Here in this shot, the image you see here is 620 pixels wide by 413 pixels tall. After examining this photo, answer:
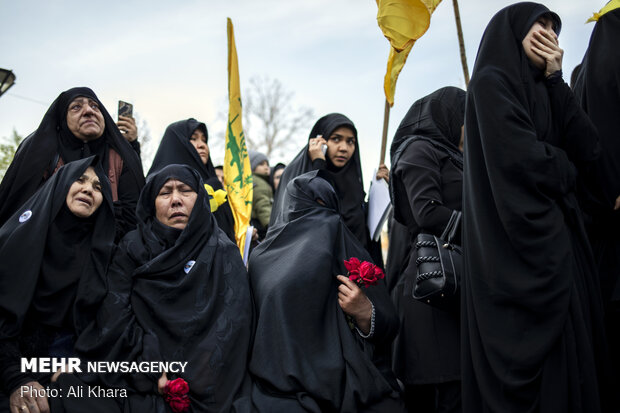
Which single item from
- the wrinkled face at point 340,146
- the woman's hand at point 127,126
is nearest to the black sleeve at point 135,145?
the woman's hand at point 127,126

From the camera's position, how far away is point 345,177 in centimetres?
446

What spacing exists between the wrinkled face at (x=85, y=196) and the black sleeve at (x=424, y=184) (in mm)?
1721

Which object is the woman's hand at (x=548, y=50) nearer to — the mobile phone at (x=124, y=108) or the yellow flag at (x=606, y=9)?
the yellow flag at (x=606, y=9)

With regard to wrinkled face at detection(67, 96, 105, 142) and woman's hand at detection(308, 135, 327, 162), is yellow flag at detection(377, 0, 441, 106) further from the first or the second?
wrinkled face at detection(67, 96, 105, 142)

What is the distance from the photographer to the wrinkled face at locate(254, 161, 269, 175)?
7.04 meters

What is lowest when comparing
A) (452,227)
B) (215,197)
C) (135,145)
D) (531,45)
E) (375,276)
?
(375,276)

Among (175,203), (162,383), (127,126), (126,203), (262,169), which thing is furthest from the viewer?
(262,169)

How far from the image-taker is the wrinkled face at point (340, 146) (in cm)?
451

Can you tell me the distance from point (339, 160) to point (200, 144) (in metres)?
1.27

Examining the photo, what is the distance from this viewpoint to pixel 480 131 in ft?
7.75

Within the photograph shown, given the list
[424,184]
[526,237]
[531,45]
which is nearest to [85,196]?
[424,184]

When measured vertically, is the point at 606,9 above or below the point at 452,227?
above

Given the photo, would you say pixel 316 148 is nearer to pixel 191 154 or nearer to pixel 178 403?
pixel 191 154

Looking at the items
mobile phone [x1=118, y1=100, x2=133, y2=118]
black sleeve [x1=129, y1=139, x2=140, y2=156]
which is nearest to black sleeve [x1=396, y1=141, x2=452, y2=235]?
mobile phone [x1=118, y1=100, x2=133, y2=118]
